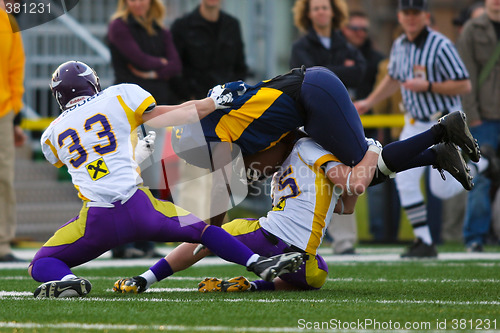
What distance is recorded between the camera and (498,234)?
9.36m

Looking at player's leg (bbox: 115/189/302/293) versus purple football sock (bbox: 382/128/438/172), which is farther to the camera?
purple football sock (bbox: 382/128/438/172)

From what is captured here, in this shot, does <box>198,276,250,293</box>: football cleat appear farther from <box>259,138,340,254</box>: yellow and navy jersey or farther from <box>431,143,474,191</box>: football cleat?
<box>431,143,474,191</box>: football cleat

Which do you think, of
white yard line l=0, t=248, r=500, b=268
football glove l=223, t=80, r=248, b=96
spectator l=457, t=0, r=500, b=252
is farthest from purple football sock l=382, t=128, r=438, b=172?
spectator l=457, t=0, r=500, b=252

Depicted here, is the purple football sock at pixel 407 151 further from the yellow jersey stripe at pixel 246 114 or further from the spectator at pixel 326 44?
the spectator at pixel 326 44

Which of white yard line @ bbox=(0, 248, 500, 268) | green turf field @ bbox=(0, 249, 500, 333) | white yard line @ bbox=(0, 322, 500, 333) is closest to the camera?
white yard line @ bbox=(0, 322, 500, 333)

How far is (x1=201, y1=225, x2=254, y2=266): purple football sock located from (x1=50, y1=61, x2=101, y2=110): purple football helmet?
99cm

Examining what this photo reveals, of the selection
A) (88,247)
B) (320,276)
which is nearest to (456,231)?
(320,276)

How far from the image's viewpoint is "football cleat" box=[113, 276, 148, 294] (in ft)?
14.8

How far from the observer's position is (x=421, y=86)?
7188mm

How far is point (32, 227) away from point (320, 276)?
6.54m

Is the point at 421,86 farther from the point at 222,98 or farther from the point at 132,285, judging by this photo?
the point at 132,285

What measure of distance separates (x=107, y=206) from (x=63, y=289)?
1.47ft

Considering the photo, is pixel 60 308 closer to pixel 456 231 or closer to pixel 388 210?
pixel 388 210

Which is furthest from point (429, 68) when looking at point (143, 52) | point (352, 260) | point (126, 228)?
point (126, 228)
